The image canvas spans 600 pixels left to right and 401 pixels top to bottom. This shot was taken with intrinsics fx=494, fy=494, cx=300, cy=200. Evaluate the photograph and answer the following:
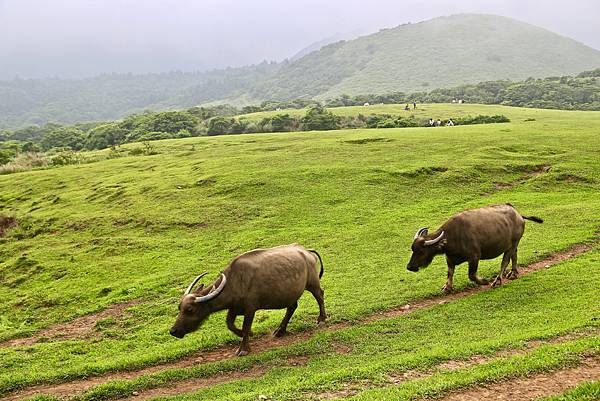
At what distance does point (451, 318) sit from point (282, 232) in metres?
11.4

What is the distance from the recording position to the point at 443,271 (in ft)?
54.0

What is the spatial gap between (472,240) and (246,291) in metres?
6.79

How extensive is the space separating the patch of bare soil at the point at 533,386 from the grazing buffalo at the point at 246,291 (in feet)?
15.1

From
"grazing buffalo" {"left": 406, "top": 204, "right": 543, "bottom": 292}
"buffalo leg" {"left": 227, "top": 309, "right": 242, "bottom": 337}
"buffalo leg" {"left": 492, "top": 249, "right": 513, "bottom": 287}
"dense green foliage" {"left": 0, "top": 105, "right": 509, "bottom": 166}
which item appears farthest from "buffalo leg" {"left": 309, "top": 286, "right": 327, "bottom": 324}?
"dense green foliage" {"left": 0, "top": 105, "right": 509, "bottom": 166}

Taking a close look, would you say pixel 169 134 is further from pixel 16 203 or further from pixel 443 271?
pixel 443 271

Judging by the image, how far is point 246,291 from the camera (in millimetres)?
11305

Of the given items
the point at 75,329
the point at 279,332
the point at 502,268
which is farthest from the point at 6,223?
the point at 502,268

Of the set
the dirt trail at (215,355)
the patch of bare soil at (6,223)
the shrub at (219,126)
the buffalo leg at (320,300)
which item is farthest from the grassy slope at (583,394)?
the shrub at (219,126)

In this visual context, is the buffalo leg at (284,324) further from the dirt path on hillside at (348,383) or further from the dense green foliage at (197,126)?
the dense green foliage at (197,126)

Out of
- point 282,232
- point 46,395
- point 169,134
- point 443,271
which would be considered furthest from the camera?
point 169,134

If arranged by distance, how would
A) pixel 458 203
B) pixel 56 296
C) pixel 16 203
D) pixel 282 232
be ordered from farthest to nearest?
pixel 16 203, pixel 458 203, pixel 282 232, pixel 56 296

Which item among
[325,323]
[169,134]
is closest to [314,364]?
[325,323]

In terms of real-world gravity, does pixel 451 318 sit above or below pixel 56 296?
above

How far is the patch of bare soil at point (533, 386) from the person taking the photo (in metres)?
8.11
